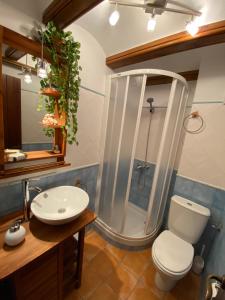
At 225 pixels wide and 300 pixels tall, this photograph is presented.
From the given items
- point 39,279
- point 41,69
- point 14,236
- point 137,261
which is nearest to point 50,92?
point 41,69

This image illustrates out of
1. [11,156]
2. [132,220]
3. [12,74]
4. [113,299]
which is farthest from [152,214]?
[12,74]

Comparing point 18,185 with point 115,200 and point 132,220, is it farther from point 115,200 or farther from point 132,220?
point 132,220

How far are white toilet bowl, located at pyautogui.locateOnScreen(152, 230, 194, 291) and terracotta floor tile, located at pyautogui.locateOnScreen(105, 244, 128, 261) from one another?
1.43 feet

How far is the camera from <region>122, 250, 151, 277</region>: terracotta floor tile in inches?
63.9

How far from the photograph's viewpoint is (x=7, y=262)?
2.66ft

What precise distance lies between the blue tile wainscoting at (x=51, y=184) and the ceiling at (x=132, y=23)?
1.48m

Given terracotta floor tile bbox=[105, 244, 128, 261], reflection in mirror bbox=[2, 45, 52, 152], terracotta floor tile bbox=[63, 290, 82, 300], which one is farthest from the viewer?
terracotta floor tile bbox=[105, 244, 128, 261]

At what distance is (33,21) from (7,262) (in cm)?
162

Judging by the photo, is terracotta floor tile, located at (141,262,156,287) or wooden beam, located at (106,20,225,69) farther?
terracotta floor tile, located at (141,262,156,287)

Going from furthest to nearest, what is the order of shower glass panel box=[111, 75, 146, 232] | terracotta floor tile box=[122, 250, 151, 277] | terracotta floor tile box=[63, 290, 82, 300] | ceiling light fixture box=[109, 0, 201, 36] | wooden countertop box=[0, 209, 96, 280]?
terracotta floor tile box=[122, 250, 151, 277], shower glass panel box=[111, 75, 146, 232], terracotta floor tile box=[63, 290, 82, 300], ceiling light fixture box=[109, 0, 201, 36], wooden countertop box=[0, 209, 96, 280]

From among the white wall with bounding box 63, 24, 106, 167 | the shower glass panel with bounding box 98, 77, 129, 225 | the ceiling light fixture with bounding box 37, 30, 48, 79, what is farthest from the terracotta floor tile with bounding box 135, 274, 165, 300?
the ceiling light fixture with bounding box 37, 30, 48, 79

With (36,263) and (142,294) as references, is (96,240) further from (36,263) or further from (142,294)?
(36,263)

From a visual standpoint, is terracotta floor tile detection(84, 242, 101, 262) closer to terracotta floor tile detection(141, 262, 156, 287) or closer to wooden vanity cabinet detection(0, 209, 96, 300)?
wooden vanity cabinet detection(0, 209, 96, 300)

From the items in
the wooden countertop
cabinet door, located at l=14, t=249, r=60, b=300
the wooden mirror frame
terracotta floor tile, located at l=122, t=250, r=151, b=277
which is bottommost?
terracotta floor tile, located at l=122, t=250, r=151, b=277
